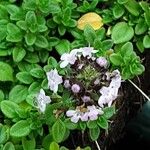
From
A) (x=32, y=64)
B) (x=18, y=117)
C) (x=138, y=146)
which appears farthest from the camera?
(x=138, y=146)

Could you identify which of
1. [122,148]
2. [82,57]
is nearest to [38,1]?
[82,57]

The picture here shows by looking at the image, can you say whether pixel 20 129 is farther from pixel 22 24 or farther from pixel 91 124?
pixel 22 24

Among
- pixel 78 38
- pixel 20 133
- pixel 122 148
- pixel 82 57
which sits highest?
pixel 82 57

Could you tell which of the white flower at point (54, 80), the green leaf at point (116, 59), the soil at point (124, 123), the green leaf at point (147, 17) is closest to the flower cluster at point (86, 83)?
the white flower at point (54, 80)

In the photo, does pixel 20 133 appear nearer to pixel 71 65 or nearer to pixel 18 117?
pixel 18 117

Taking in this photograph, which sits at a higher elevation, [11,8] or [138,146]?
[11,8]

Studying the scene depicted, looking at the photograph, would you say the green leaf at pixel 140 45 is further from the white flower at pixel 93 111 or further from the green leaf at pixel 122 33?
the white flower at pixel 93 111

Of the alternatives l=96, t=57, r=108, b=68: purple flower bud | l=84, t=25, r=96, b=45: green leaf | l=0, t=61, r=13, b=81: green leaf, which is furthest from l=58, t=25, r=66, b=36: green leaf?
l=96, t=57, r=108, b=68: purple flower bud
